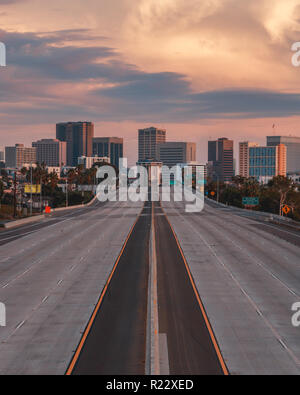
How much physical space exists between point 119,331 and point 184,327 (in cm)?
299

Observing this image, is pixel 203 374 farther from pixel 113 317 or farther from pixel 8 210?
pixel 8 210

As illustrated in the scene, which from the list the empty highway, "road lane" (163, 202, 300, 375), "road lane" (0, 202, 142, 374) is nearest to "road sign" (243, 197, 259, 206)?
"road lane" (163, 202, 300, 375)

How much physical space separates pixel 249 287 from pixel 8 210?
89281mm

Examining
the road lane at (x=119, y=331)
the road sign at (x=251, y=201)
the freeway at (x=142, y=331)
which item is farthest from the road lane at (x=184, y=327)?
the road sign at (x=251, y=201)

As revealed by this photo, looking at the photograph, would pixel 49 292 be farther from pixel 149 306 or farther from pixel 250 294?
pixel 250 294

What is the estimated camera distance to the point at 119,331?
23750mm

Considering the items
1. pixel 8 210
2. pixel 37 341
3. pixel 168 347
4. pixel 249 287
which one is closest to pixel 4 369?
pixel 37 341

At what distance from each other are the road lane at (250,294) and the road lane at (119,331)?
137 inches

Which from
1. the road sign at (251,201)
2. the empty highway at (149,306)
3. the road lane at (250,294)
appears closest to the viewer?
the empty highway at (149,306)

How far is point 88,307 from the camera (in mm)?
28172

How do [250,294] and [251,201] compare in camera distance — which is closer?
[250,294]

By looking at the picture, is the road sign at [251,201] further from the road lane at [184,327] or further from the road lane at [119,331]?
the road lane at [119,331]

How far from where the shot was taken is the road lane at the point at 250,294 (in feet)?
68.2

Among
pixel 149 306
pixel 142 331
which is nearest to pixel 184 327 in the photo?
pixel 142 331
